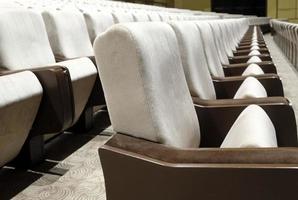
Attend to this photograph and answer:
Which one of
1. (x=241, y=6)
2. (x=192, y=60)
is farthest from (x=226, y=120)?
(x=241, y=6)

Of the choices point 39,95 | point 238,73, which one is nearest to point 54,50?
point 39,95

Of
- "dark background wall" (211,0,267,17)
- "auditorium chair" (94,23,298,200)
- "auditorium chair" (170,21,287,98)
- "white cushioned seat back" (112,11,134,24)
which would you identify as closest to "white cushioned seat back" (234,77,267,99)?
"auditorium chair" (170,21,287,98)

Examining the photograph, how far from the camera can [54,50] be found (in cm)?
71

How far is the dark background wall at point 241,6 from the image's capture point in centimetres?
582

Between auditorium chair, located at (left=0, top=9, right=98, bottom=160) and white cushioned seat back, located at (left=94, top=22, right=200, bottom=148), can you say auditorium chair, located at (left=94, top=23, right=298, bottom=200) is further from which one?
auditorium chair, located at (left=0, top=9, right=98, bottom=160)

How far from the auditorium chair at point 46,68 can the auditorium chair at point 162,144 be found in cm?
18

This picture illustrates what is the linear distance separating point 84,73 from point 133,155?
1.17ft

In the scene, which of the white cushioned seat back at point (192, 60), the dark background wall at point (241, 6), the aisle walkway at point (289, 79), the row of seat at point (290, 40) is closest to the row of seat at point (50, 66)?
the white cushioned seat back at point (192, 60)

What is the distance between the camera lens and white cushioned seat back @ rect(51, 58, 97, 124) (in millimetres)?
607

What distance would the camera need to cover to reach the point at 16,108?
458 mm

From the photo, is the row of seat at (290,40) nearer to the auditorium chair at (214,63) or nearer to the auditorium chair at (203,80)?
the auditorium chair at (214,63)

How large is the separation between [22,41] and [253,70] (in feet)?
1.23

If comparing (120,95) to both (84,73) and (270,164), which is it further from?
(84,73)

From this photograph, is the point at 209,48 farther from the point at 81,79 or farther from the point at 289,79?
the point at 289,79
